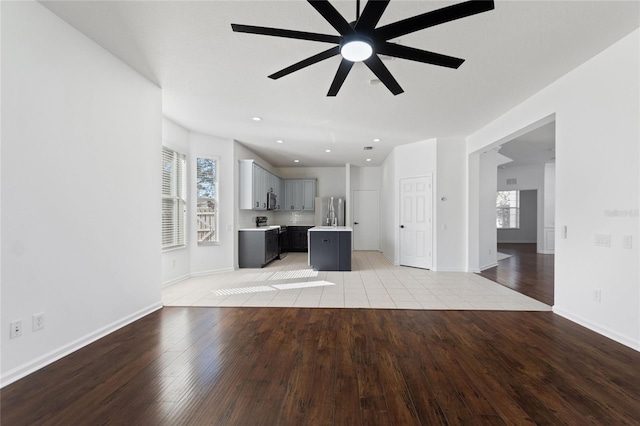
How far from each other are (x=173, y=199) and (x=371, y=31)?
4387 millimetres

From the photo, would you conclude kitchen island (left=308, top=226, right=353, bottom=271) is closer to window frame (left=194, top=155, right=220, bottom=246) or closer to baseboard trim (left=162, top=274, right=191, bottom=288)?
window frame (left=194, top=155, right=220, bottom=246)

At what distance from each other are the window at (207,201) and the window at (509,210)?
11303mm

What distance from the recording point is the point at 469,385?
74.8 inches

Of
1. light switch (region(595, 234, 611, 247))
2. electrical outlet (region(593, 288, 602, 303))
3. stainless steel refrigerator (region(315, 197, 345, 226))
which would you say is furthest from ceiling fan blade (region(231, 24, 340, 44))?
stainless steel refrigerator (region(315, 197, 345, 226))

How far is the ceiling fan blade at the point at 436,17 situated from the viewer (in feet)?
4.82

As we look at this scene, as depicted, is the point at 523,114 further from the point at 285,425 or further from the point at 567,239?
the point at 285,425

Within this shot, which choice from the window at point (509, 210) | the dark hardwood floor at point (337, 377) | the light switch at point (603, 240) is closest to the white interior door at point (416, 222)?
the dark hardwood floor at point (337, 377)

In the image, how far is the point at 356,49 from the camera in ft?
6.07

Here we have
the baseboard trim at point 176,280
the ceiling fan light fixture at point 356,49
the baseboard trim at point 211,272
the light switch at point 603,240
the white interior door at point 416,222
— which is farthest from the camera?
the white interior door at point 416,222

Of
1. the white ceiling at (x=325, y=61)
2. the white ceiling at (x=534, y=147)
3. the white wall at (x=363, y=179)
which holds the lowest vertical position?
the white wall at (x=363, y=179)

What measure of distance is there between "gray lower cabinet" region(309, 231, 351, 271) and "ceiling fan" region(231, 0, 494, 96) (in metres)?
4.00

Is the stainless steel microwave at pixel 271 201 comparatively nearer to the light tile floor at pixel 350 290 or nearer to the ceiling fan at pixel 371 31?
the light tile floor at pixel 350 290

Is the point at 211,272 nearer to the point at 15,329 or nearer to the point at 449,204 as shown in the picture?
the point at 15,329

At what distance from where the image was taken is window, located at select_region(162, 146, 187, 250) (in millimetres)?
4646
